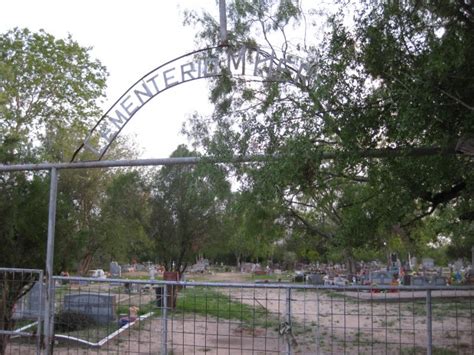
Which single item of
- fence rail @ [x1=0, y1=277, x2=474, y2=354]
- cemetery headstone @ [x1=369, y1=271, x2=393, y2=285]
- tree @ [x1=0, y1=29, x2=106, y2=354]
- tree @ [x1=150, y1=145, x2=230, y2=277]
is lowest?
cemetery headstone @ [x1=369, y1=271, x2=393, y2=285]

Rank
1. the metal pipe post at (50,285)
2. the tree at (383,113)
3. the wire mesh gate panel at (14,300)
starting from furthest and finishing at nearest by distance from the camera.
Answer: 1. the wire mesh gate panel at (14,300)
2. the metal pipe post at (50,285)
3. the tree at (383,113)

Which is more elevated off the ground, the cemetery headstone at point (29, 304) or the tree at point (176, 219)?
the tree at point (176, 219)

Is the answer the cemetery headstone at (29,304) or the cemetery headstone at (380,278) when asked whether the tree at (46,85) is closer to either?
the cemetery headstone at (29,304)

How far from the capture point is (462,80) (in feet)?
17.7

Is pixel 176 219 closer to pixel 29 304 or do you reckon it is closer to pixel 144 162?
pixel 29 304

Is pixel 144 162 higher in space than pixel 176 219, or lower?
higher

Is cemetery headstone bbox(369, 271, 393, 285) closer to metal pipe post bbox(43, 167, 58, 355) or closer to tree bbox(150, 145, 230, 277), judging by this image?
tree bbox(150, 145, 230, 277)

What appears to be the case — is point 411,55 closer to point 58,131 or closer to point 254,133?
point 254,133

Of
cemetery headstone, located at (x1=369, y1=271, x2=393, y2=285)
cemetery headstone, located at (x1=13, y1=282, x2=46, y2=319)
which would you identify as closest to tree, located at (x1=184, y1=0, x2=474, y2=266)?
cemetery headstone, located at (x1=13, y1=282, x2=46, y2=319)

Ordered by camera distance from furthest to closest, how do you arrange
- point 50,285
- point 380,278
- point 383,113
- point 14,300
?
1. point 380,278
2. point 14,300
3. point 50,285
4. point 383,113


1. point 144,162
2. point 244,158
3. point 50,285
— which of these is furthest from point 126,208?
point 244,158

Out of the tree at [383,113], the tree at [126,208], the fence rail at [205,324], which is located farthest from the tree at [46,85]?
the tree at [383,113]

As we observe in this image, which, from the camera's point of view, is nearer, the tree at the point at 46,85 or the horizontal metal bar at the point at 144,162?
the horizontal metal bar at the point at 144,162

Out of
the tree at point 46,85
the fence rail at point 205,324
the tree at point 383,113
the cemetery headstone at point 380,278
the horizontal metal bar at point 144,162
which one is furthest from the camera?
the cemetery headstone at point 380,278
